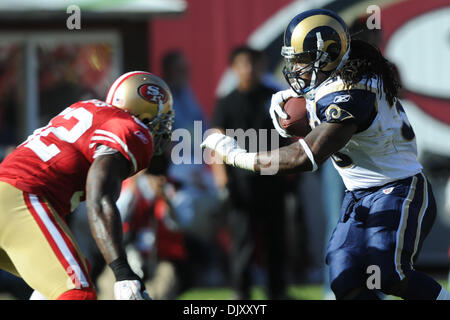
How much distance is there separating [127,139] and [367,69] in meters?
1.20

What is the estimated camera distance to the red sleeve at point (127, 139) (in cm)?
379

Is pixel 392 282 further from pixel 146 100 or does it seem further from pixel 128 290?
pixel 146 100

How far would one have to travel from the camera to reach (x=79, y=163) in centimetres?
392

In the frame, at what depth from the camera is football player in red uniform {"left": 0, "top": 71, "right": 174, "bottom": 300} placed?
3615mm

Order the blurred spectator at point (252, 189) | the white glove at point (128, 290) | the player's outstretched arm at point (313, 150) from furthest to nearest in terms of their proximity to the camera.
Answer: the blurred spectator at point (252, 189), the player's outstretched arm at point (313, 150), the white glove at point (128, 290)

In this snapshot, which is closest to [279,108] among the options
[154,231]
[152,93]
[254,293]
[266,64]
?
[152,93]

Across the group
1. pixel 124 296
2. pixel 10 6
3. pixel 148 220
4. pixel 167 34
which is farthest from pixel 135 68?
pixel 124 296

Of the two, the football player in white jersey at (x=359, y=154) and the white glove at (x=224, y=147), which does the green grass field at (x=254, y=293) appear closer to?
the football player in white jersey at (x=359, y=154)

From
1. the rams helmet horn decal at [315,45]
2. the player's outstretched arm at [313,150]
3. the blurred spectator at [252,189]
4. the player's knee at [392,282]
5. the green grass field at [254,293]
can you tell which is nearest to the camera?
the player's outstretched arm at [313,150]

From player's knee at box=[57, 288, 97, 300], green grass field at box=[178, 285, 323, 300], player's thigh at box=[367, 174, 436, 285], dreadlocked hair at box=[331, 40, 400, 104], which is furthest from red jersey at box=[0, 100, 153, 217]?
green grass field at box=[178, 285, 323, 300]

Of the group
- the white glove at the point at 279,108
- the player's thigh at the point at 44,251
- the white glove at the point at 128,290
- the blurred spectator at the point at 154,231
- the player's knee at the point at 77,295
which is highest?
the white glove at the point at 279,108

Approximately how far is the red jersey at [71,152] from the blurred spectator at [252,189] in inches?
107

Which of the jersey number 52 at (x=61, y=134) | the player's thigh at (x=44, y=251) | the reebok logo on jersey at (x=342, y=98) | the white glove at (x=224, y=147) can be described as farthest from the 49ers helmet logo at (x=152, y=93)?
the reebok logo on jersey at (x=342, y=98)

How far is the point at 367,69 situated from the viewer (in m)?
4.02
